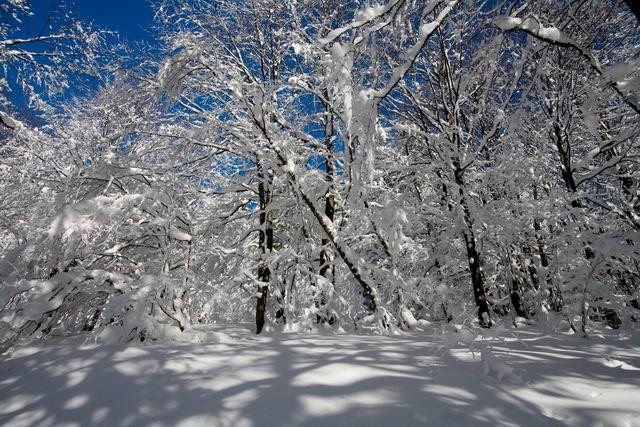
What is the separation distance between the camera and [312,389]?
5.62 feet

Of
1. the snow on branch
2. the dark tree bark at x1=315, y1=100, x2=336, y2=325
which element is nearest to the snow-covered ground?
the snow on branch

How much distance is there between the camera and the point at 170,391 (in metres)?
1.77

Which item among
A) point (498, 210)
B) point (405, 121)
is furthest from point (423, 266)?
point (405, 121)

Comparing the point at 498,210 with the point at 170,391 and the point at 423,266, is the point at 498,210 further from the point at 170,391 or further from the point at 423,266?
the point at 170,391

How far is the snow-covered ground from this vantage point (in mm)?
1461

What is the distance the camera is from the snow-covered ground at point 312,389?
1461mm

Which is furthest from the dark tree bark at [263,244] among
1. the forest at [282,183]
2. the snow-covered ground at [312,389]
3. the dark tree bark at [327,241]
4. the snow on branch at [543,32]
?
the snow on branch at [543,32]

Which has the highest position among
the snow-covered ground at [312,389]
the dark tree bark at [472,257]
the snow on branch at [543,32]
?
the snow on branch at [543,32]

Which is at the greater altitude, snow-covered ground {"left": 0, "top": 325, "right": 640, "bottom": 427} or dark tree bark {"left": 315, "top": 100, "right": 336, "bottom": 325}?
dark tree bark {"left": 315, "top": 100, "right": 336, "bottom": 325}

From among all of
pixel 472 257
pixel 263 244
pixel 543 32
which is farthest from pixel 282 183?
pixel 543 32

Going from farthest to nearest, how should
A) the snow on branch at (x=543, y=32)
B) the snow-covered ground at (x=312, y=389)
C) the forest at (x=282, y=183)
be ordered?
the forest at (x=282, y=183), the snow on branch at (x=543, y=32), the snow-covered ground at (x=312, y=389)

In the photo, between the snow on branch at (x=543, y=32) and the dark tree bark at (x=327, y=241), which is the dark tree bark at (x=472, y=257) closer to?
the dark tree bark at (x=327, y=241)

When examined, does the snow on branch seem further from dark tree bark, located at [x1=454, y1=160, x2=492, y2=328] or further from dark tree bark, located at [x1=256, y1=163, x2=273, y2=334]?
dark tree bark, located at [x1=256, y1=163, x2=273, y2=334]

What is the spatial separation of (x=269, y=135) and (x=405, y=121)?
543 cm
